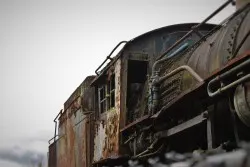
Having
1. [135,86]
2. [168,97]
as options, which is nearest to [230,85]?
[168,97]

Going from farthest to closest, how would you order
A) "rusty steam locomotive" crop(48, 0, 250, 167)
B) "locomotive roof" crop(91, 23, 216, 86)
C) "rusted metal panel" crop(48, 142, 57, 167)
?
"rusted metal panel" crop(48, 142, 57, 167) → "locomotive roof" crop(91, 23, 216, 86) → "rusty steam locomotive" crop(48, 0, 250, 167)

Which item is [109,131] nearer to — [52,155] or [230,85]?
[230,85]

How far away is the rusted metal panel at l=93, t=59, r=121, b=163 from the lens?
668 cm

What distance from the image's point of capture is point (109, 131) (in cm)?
706

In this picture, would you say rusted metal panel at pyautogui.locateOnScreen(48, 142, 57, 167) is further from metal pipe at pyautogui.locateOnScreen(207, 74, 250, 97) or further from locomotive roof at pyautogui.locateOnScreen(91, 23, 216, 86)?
metal pipe at pyautogui.locateOnScreen(207, 74, 250, 97)

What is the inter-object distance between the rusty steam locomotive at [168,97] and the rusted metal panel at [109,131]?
0.02m

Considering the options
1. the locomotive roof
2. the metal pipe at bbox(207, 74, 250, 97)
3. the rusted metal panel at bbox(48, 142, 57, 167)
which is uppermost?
the locomotive roof

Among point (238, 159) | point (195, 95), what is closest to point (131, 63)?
point (195, 95)

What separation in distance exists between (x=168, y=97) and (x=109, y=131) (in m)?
1.95

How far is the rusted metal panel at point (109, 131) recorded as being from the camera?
6680 mm

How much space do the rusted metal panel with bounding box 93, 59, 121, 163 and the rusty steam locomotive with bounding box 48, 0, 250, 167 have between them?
19 mm

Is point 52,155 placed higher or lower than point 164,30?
lower

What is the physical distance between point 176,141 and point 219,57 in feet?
6.01

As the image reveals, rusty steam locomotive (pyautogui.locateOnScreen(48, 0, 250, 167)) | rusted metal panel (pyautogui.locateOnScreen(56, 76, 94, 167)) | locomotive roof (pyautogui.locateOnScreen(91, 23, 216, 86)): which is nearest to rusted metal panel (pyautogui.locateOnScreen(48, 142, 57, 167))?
rusted metal panel (pyautogui.locateOnScreen(56, 76, 94, 167))
